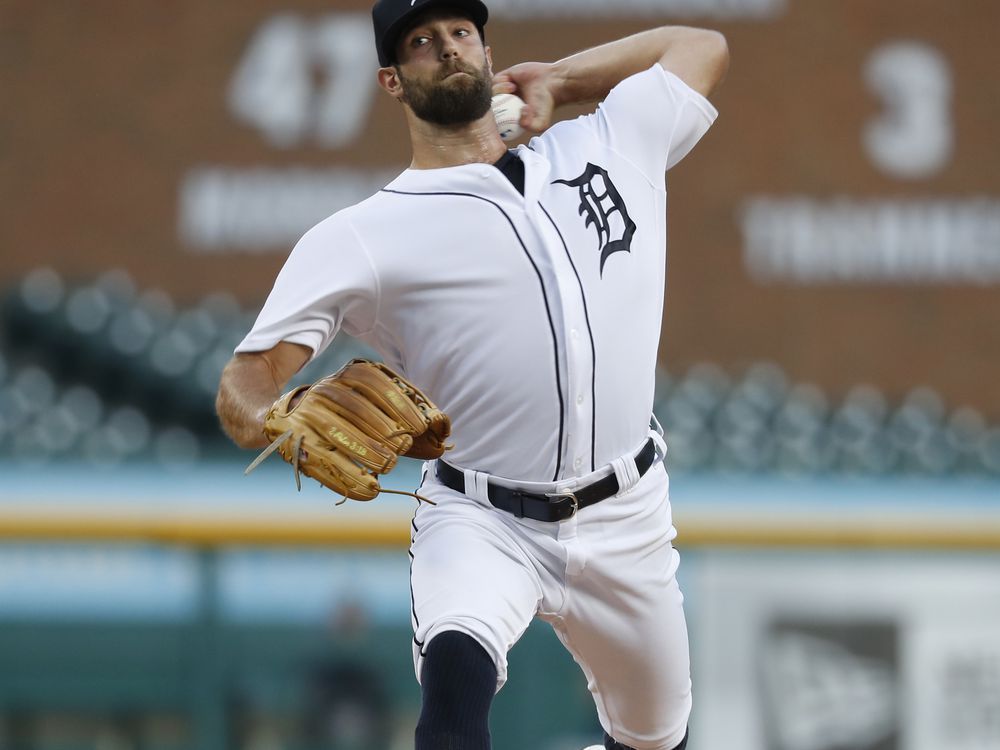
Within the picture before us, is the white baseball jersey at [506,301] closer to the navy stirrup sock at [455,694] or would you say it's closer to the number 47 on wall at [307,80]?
the navy stirrup sock at [455,694]

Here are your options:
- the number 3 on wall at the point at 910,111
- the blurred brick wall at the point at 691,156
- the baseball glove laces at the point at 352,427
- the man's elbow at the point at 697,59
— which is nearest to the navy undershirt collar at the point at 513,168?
the man's elbow at the point at 697,59

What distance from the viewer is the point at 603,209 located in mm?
2395

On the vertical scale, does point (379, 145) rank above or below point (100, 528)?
above

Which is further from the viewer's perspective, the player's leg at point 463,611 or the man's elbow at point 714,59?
the man's elbow at point 714,59

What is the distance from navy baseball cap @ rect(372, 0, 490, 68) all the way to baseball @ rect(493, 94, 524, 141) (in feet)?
0.46

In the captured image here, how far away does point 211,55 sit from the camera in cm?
873

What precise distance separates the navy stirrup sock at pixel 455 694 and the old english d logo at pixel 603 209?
62 centimetres

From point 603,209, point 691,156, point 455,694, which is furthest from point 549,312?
point 691,156

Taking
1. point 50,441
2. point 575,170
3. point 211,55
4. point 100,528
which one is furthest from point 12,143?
point 575,170

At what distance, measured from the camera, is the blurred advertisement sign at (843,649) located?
3801 millimetres

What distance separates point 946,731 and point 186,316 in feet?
15.6

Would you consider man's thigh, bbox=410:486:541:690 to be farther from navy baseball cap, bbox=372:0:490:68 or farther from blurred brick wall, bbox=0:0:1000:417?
blurred brick wall, bbox=0:0:1000:417

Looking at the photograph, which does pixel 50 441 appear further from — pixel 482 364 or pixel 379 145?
pixel 482 364

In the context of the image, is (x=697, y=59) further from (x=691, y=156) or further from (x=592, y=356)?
(x=691, y=156)
